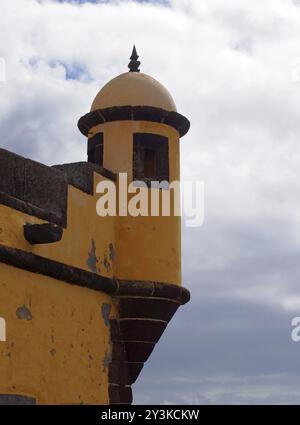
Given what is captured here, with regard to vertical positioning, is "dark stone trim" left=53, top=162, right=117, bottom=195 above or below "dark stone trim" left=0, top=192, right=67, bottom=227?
above

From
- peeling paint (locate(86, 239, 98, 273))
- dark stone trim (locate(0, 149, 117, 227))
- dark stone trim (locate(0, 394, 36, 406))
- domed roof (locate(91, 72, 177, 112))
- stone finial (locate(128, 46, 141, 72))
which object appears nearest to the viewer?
dark stone trim (locate(0, 394, 36, 406))

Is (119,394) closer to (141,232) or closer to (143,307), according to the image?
(143,307)

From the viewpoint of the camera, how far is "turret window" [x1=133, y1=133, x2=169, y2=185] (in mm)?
11031

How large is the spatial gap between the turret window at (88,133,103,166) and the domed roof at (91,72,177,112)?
43cm

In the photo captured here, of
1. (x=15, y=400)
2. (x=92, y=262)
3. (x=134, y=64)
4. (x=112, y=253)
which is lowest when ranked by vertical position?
(x=15, y=400)

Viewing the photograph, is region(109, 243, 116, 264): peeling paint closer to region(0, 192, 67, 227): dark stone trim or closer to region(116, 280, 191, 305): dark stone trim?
region(116, 280, 191, 305): dark stone trim

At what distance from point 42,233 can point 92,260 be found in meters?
1.58

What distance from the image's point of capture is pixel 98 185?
10469 millimetres

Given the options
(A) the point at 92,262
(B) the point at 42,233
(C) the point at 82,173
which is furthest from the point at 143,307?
(B) the point at 42,233

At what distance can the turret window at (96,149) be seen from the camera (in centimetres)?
1134

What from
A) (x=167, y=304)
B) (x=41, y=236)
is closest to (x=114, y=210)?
(x=167, y=304)

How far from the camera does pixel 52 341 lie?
901 cm

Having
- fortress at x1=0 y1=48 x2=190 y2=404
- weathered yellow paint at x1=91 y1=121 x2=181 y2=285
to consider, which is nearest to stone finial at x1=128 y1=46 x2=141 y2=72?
fortress at x1=0 y1=48 x2=190 y2=404
